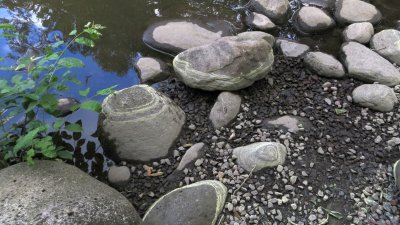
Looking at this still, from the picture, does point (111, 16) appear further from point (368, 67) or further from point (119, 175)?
point (368, 67)

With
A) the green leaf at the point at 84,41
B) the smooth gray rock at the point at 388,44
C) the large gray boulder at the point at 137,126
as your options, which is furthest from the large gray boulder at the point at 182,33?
the green leaf at the point at 84,41

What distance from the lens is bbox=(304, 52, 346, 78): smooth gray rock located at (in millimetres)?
3395

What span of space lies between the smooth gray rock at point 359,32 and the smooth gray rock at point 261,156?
5.60ft

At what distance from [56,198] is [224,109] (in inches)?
56.8

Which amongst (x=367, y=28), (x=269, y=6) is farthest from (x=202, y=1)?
(x=367, y=28)

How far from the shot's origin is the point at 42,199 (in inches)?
77.5

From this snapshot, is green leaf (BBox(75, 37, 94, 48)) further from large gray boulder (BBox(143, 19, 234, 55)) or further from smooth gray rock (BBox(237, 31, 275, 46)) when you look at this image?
smooth gray rock (BBox(237, 31, 275, 46))

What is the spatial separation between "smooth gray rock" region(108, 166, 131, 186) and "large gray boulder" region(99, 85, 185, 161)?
0.10m

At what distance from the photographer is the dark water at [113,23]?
3650 millimetres

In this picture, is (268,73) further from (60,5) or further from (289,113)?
(60,5)

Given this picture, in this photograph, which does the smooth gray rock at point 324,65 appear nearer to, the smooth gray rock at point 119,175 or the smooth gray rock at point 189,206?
the smooth gray rock at point 189,206

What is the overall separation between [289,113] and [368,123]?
0.57 m

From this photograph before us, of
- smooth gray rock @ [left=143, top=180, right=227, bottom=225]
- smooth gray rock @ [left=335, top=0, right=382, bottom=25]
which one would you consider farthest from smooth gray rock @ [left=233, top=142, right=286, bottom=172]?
smooth gray rock @ [left=335, top=0, right=382, bottom=25]

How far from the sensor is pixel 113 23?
4090 millimetres
